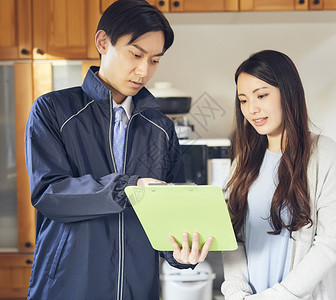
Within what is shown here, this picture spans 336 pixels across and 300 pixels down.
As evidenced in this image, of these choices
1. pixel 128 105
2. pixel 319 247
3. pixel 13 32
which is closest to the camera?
pixel 319 247

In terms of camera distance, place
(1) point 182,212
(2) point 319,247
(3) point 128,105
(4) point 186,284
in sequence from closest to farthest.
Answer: (1) point 182,212, (2) point 319,247, (3) point 128,105, (4) point 186,284

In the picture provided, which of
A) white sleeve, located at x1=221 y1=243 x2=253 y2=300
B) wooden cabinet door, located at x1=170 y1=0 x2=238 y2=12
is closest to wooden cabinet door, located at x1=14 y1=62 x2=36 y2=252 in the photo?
wooden cabinet door, located at x1=170 y1=0 x2=238 y2=12

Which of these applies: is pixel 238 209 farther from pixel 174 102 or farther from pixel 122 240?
pixel 174 102

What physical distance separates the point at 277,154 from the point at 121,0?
608 millimetres

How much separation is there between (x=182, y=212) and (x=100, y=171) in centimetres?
28

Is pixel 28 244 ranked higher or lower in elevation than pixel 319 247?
lower

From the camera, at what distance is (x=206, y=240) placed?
3.42 feet

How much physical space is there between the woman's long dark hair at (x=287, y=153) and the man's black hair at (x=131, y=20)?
285mm

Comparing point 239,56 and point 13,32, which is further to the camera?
point 239,56

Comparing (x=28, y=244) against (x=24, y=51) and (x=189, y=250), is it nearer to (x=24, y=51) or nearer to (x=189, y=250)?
(x=24, y=51)

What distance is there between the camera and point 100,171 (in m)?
1.14

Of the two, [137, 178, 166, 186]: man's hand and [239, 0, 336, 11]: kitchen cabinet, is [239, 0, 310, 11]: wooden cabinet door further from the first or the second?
[137, 178, 166, 186]: man's hand

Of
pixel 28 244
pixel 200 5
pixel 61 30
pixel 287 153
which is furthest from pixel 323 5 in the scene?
pixel 28 244

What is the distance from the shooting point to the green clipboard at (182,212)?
0.92 m
